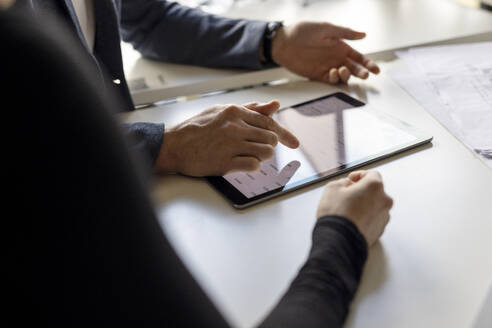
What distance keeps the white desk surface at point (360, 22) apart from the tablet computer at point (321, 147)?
0.89ft

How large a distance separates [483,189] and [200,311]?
543 millimetres

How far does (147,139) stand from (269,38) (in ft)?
1.58

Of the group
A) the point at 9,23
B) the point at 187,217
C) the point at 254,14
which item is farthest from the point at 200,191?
the point at 254,14

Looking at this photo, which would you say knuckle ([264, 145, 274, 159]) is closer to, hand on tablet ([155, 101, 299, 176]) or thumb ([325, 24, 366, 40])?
hand on tablet ([155, 101, 299, 176])

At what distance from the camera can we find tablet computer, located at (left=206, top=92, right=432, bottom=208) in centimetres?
78

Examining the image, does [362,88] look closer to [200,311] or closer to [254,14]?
[254,14]

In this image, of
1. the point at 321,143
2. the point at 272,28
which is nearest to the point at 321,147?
the point at 321,143

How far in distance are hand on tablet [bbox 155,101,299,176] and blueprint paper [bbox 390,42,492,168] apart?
320 mm

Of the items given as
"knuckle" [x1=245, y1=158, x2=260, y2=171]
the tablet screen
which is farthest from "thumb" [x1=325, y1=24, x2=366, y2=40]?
"knuckle" [x1=245, y1=158, x2=260, y2=171]

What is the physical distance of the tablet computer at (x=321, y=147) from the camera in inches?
30.6

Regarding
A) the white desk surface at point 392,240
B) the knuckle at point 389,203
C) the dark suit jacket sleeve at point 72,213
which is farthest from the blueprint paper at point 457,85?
the dark suit jacket sleeve at point 72,213

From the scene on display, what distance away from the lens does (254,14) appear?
1.49m

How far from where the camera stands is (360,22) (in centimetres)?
142

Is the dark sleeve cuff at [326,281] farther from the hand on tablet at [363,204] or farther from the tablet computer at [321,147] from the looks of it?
the tablet computer at [321,147]
